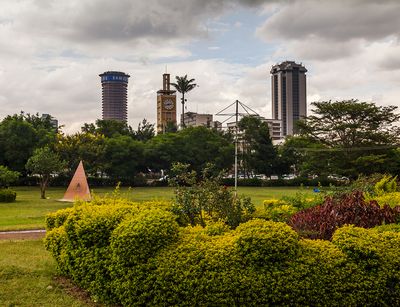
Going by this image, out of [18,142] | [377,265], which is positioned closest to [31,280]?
[377,265]

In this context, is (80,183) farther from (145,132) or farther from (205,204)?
(145,132)

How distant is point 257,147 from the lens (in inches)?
2041

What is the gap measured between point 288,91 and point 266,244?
177279mm

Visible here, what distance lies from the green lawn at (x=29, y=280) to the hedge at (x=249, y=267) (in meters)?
0.97

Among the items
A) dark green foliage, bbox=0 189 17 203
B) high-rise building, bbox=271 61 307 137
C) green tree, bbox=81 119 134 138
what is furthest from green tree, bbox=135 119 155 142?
high-rise building, bbox=271 61 307 137

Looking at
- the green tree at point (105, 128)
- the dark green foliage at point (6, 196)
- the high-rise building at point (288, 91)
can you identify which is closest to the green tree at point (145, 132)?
the green tree at point (105, 128)

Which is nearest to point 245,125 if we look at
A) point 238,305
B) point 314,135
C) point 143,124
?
point 314,135

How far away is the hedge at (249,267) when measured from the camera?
521 centimetres

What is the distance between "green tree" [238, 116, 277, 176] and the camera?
2042 inches

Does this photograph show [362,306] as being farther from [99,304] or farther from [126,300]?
[99,304]

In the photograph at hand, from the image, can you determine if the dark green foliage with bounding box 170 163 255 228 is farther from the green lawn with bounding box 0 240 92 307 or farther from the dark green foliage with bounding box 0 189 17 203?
the dark green foliage with bounding box 0 189 17 203

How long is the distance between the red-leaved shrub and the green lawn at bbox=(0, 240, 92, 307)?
138 inches

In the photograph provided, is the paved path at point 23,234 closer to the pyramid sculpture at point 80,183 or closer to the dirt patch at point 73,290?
the dirt patch at point 73,290

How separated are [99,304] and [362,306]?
3.29m
